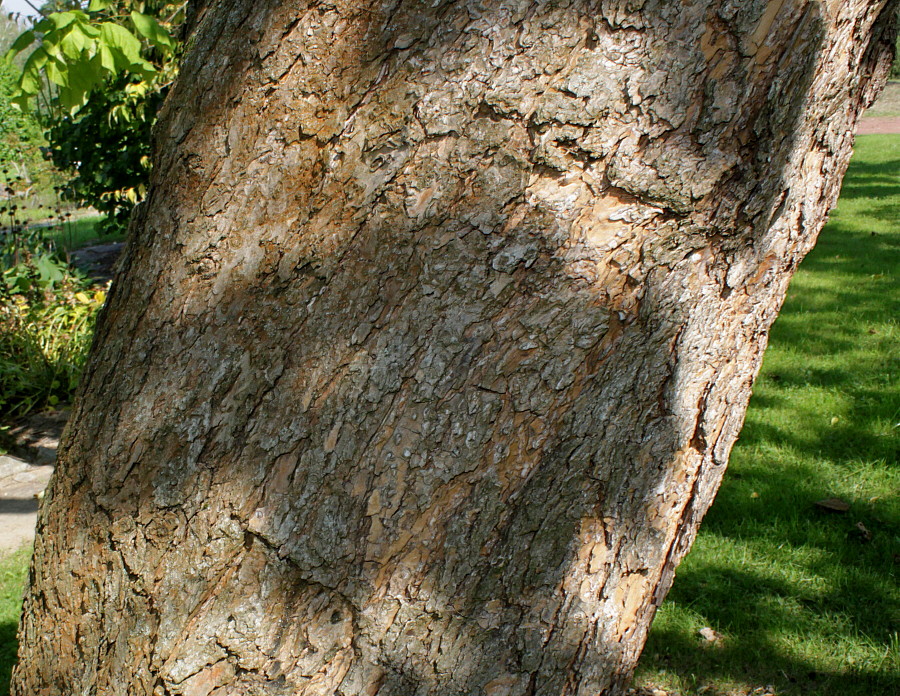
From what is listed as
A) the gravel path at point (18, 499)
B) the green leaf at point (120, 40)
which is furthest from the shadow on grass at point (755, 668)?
the gravel path at point (18, 499)

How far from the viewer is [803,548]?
11.3 feet

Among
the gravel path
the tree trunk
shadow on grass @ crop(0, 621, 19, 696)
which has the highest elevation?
the tree trunk

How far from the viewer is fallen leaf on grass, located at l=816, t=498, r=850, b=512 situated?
366 centimetres

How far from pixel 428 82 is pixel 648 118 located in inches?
12.6

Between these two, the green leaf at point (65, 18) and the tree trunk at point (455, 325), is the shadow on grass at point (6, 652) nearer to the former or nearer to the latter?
the tree trunk at point (455, 325)

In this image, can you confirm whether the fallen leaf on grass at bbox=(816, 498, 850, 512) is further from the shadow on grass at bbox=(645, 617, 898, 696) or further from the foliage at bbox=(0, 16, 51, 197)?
the foliage at bbox=(0, 16, 51, 197)

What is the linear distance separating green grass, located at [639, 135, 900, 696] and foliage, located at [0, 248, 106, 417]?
16.5 feet

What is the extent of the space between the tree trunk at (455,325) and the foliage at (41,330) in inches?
219

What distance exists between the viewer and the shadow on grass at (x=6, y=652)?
3111 mm

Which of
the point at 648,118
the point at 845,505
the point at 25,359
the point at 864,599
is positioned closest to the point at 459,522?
the point at 648,118

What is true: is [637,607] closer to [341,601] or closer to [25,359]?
[341,601]

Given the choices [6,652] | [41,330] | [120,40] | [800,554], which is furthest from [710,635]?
[41,330]

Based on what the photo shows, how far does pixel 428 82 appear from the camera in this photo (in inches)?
43.9

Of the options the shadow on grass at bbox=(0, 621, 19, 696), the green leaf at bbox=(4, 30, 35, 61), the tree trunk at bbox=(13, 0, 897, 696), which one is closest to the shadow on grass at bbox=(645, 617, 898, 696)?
the tree trunk at bbox=(13, 0, 897, 696)
